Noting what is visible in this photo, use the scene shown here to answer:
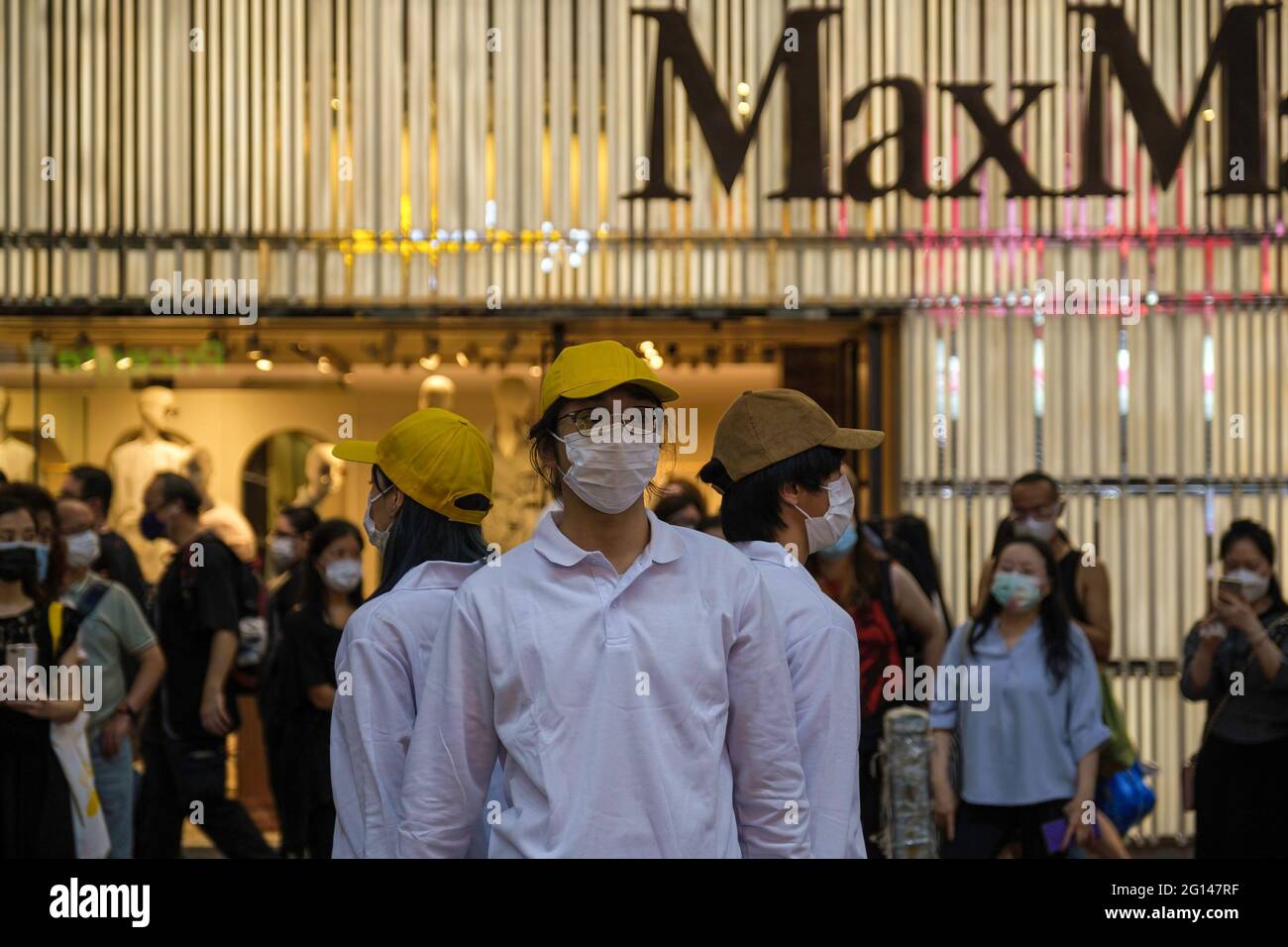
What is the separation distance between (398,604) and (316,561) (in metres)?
3.10

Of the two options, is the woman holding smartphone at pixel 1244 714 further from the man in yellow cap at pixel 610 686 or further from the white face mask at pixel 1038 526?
the man in yellow cap at pixel 610 686

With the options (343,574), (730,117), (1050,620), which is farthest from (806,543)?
(730,117)

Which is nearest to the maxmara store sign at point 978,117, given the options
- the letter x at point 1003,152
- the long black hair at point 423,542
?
the letter x at point 1003,152

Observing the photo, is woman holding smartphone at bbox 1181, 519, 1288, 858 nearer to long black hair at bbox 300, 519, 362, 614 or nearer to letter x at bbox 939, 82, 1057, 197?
letter x at bbox 939, 82, 1057, 197

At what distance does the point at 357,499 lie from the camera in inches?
360

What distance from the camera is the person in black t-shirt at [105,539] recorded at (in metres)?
7.85

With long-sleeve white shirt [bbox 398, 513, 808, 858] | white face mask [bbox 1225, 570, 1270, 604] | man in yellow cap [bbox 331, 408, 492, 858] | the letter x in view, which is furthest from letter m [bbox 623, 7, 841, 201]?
long-sleeve white shirt [bbox 398, 513, 808, 858]

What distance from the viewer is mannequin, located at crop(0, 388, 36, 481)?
9.21 m

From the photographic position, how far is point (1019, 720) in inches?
249

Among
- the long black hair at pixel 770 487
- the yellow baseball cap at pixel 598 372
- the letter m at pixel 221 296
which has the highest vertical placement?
the letter m at pixel 221 296

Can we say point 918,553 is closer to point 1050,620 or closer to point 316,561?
point 1050,620

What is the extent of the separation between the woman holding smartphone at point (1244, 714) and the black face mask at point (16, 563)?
4.27m
